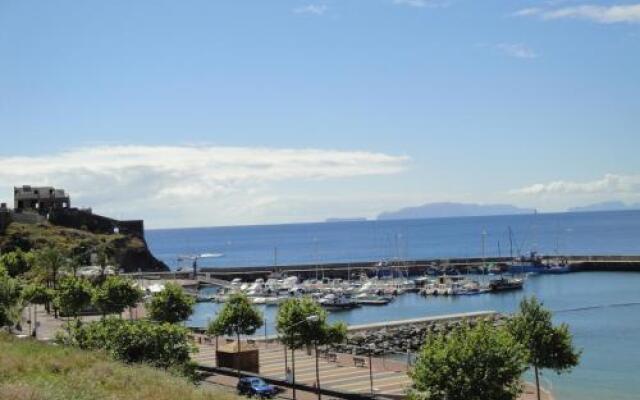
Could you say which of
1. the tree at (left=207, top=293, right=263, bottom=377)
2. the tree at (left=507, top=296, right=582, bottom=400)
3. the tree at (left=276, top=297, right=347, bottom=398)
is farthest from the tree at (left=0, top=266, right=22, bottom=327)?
the tree at (left=507, top=296, right=582, bottom=400)

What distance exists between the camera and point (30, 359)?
23.3 m

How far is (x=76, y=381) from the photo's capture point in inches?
778

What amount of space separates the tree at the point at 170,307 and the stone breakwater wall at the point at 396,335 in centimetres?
1263

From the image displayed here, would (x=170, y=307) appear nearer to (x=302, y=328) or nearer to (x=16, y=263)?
(x=302, y=328)

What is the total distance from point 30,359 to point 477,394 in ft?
47.4

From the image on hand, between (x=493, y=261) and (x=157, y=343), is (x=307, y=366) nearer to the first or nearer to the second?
(x=157, y=343)

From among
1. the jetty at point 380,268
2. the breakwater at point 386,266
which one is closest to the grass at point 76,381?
the jetty at point 380,268

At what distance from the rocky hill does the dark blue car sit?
210 ft

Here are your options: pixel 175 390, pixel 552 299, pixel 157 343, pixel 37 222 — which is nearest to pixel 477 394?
pixel 175 390

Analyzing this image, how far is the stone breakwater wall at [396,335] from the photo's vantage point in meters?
61.4

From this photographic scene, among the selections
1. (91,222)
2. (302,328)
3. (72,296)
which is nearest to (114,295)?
(72,296)

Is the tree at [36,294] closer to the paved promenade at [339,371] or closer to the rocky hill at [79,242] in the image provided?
the paved promenade at [339,371]

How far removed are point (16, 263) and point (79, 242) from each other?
34.3 metres

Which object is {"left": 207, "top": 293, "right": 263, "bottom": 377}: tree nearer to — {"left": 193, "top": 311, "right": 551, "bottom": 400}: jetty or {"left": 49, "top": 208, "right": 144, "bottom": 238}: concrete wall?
{"left": 193, "top": 311, "right": 551, "bottom": 400}: jetty
